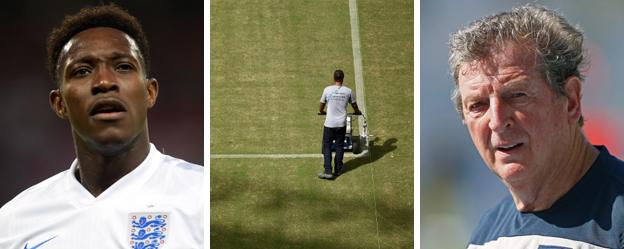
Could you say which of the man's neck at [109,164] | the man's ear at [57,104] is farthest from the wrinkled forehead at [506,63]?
the man's ear at [57,104]

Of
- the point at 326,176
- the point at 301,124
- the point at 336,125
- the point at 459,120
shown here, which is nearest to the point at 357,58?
the point at 301,124

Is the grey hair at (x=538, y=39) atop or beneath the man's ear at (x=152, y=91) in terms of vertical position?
atop

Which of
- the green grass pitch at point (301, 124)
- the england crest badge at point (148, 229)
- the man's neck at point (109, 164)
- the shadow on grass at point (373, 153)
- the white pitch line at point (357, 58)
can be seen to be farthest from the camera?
the white pitch line at point (357, 58)

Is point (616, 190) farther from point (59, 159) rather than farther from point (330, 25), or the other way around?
point (330, 25)

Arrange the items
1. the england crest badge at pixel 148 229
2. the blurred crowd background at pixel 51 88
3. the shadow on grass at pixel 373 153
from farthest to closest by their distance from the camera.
→ the shadow on grass at pixel 373 153 → the blurred crowd background at pixel 51 88 → the england crest badge at pixel 148 229

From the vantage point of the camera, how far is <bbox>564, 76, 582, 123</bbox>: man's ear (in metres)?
3.91

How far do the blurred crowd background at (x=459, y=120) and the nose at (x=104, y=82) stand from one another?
5.60ft

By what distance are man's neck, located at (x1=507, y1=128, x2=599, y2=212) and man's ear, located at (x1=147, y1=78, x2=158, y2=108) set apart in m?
2.09

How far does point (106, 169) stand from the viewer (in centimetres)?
444

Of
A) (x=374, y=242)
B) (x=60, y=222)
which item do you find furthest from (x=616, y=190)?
(x=60, y=222)

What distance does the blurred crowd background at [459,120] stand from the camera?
4039mm

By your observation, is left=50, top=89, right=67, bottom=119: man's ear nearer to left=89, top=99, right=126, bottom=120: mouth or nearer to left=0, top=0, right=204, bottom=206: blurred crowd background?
left=0, top=0, right=204, bottom=206: blurred crowd background

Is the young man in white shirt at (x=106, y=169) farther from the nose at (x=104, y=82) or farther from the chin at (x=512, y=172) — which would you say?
the chin at (x=512, y=172)

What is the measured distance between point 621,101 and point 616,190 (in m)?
0.57
